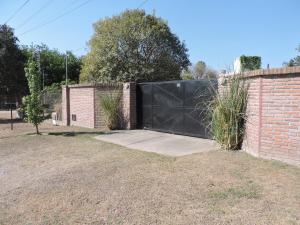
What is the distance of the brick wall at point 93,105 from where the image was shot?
44.7 feet

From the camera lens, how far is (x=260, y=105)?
726cm

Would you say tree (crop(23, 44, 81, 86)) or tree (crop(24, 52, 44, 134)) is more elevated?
tree (crop(23, 44, 81, 86))

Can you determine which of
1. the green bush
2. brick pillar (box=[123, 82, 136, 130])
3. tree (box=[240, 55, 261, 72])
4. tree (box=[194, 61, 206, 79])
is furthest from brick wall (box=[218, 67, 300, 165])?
the green bush

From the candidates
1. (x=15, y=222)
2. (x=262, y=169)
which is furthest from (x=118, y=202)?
(x=262, y=169)

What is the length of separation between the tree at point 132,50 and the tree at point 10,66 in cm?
444

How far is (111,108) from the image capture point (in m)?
13.8

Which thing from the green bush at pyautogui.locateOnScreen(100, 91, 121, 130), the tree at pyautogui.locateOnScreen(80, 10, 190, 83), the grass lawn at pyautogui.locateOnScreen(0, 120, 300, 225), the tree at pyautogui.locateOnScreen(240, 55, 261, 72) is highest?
the tree at pyautogui.locateOnScreen(80, 10, 190, 83)

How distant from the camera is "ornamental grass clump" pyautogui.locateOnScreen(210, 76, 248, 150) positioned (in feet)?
26.2

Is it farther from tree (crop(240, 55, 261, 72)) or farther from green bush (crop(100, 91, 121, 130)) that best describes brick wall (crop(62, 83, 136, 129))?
tree (crop(240, 55, 261, 72))

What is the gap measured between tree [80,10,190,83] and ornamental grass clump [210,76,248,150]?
14166mm

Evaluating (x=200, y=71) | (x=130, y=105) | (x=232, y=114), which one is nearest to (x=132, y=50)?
(x=200, y=71)

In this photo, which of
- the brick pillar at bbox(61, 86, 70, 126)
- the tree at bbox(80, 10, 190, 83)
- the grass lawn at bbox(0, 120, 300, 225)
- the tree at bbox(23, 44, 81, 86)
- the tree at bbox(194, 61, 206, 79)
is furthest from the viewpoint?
the tree at bbox(23, 44, 81, 86)

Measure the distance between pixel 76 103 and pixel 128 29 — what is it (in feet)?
26.9

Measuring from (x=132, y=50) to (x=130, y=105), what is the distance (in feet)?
30.3
